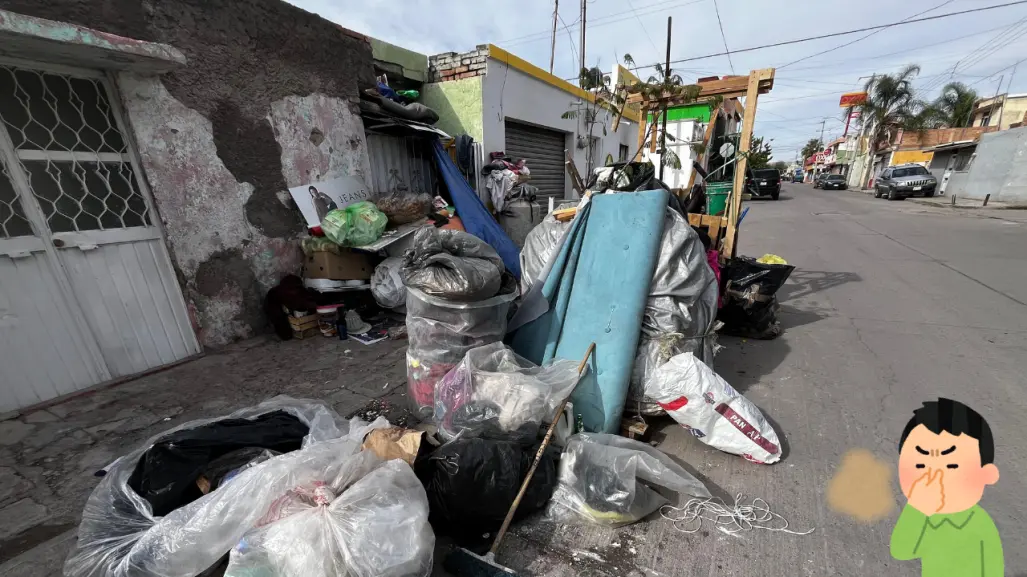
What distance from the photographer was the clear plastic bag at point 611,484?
1.73m

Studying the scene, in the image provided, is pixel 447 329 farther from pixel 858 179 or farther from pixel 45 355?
pixel 858 179

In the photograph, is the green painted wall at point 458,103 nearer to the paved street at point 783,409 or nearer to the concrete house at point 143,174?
the concrete house at point 143,174

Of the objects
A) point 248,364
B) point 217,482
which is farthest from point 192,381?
point 217,482

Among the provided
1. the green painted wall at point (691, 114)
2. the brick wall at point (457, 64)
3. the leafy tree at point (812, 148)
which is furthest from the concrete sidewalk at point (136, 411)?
the leafy tree at point (812, 148)

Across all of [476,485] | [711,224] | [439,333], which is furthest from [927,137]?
[476,485]

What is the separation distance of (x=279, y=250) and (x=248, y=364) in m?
1.18

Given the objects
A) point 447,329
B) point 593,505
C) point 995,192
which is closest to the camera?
point 593,505

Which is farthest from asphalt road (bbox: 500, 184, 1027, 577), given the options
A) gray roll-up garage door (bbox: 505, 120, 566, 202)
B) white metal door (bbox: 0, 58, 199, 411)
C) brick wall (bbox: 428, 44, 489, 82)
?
brick wall (bbox: 428, 44, 489, 82)

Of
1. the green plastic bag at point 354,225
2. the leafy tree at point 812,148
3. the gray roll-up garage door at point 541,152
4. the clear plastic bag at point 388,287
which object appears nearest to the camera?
the green plastic bag at point 354,225

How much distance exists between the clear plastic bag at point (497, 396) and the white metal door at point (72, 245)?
2.67m

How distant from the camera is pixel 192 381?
9.86 ft

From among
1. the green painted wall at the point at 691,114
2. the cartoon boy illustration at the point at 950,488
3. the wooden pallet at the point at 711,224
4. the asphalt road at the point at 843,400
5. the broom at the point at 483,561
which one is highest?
the green painted wall at the point at 691,114

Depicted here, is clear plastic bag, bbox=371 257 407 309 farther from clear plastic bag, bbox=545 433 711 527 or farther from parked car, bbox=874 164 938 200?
parked car, bbox=874 164 938 200

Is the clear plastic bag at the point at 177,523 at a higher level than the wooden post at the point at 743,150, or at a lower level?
lower
